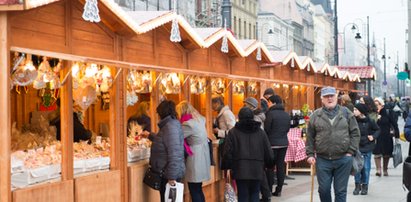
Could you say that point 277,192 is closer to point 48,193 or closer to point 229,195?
point 229,195

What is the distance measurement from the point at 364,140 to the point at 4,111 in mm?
8455

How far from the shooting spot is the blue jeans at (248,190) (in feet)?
35.3

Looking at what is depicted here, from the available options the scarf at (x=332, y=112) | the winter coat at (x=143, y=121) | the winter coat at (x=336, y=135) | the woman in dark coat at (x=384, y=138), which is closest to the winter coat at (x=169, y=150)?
the winter coat at (x=143, y=121)

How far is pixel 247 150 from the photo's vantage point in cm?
1062

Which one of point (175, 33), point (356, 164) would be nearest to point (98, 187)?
point (175, 33)

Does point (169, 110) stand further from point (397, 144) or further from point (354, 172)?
point (397, 144)

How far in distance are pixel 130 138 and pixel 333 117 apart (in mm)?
2913

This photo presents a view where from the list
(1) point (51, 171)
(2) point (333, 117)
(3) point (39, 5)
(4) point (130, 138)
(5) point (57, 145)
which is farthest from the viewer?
(4) point (130, 138)

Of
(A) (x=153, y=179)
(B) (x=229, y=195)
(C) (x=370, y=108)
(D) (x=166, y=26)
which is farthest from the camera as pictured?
(C) (x=370, y=108)

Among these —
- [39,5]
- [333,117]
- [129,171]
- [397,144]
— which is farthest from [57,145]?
[397,144]

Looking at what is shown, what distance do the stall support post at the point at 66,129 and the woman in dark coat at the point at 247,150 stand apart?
2.73 metres

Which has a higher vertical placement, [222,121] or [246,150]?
[222,121]

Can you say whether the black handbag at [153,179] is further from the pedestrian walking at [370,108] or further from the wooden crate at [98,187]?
the pedestrian walking at [370,108]

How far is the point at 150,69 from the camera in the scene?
34.4ft
